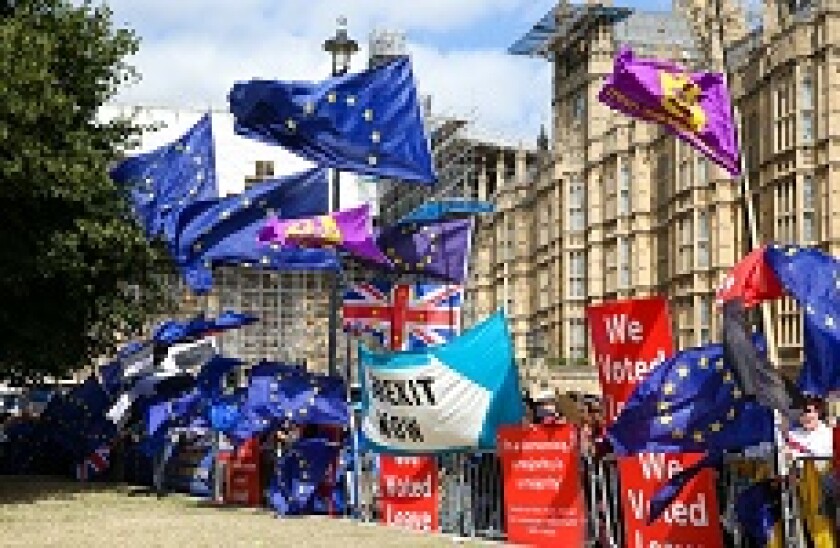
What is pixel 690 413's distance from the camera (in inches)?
457

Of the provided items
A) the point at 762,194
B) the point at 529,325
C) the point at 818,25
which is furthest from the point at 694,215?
the point at 529,325

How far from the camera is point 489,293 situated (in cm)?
7812

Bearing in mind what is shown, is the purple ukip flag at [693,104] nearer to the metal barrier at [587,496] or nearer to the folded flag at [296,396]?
the metal barrier at [587,496]

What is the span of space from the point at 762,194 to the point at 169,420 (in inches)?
1218

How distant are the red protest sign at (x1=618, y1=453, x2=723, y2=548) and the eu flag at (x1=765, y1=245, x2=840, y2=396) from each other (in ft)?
6.56

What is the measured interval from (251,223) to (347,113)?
3.56 metres

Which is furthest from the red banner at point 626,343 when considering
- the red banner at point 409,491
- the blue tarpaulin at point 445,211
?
the blue tarpaulin at point 445,211

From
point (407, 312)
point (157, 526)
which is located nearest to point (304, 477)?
point (407, 312)

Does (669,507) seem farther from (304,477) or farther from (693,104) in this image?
(304,477)

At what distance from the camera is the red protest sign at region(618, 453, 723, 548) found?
11984 mm

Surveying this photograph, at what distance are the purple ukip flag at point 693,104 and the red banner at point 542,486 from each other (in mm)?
3633

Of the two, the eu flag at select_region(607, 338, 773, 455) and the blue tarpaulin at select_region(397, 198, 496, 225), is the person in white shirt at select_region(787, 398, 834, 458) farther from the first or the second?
the blue tarpaulin at select_region(397, 198, 496, 225)

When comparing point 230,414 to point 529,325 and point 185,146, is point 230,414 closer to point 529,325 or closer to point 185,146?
point 185,146

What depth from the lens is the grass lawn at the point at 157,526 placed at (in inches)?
592
